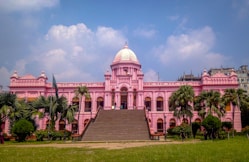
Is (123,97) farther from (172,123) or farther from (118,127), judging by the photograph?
(118,127)

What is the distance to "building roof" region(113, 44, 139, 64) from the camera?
60312 mm

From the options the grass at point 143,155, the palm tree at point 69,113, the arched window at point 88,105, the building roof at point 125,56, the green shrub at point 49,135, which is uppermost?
the building roof at point 125,56

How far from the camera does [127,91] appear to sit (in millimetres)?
54312

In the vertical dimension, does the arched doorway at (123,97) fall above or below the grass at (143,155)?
above

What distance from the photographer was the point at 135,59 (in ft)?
204

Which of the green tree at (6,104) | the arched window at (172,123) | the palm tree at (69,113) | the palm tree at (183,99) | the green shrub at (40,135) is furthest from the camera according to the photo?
the arched window at (172,123)

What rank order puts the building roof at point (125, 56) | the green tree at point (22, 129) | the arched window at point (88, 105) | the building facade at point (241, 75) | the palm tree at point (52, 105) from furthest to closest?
the building facade at point (241, 75) → the building roof at point (125, 56) → the arched window at point (88, 105) → the palm tree at point (52, 105) → the green tree at point (22, 129)

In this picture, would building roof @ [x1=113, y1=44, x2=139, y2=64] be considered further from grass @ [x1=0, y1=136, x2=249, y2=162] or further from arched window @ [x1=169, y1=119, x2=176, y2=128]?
grass @ [x1=0, y1=136, x2=249, y2=162]

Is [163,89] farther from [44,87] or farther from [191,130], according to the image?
[44,87]

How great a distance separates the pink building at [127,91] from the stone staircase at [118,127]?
8.99 metres

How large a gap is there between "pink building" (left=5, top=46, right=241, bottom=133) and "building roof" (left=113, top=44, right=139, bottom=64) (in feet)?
14.7

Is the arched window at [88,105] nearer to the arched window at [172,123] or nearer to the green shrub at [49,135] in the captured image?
the arched window at [172,123]

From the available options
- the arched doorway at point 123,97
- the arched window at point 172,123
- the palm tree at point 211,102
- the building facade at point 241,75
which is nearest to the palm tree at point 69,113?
the arched doorway at point 123,97

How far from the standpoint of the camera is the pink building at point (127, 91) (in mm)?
54000
